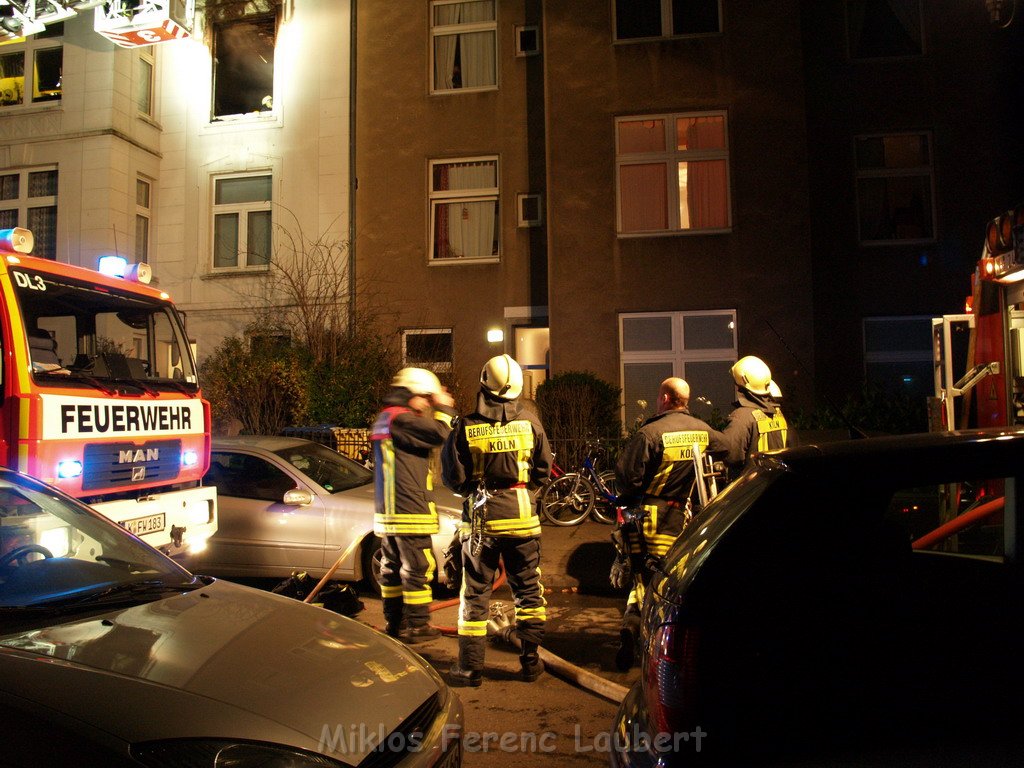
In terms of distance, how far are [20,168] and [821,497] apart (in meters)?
16.0

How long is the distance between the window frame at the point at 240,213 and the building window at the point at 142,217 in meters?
1.24

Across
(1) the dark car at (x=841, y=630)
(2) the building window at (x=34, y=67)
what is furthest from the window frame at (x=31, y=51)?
(1) the dark car at (x=841, y=630)

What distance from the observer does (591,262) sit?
1262 centimetres

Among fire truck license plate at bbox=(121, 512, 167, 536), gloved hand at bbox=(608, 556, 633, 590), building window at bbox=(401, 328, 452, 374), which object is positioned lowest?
gloved hand at bbox=(608, 556, 633, 590)

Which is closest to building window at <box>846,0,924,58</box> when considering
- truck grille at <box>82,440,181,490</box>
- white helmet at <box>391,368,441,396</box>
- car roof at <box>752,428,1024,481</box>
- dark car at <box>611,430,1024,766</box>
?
white helmet at <box>391,368,441,396</box>

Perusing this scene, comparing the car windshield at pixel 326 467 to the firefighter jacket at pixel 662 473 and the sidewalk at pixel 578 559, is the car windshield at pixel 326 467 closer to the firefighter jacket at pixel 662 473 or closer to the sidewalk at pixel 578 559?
the sidewalk at pixel 578 559

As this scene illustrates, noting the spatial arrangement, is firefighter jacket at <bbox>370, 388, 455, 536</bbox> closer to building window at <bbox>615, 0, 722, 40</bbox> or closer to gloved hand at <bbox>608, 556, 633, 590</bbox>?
gloved hand at <bbox>608, 556, 633, 590</bbox>

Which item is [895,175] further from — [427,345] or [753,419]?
[753,419]

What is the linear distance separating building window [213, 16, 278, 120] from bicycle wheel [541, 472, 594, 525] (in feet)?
32.8

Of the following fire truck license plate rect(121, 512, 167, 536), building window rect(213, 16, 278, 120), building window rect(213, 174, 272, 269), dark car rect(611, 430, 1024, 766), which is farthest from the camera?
building window rect(213, 16, 278, 120)

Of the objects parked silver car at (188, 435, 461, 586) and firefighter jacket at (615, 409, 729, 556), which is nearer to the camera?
firefighter jacket at (615, 409, 729, 556)

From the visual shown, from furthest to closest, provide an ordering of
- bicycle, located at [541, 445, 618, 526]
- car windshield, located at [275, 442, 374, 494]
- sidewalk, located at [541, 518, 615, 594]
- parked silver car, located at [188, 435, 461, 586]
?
bicycle, located at [541, 445, 618, 526], sidewalk, located at [541, 518, 615, 594], car windshield, located at [275, 442, 374, 494], parked silver car, located at [188, 435, 461, 586]

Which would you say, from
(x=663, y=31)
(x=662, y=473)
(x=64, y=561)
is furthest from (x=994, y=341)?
(x=663, y=31)

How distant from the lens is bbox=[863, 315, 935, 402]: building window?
41.5ft
